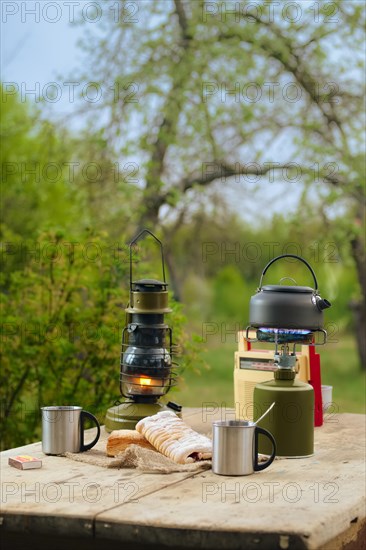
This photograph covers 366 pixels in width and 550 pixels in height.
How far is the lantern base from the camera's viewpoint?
288 centimetres

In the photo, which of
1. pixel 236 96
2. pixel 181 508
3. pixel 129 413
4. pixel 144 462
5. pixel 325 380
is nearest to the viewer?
pixel 181 508

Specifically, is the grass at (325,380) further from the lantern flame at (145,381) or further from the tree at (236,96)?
the lantern flame at (145,381)

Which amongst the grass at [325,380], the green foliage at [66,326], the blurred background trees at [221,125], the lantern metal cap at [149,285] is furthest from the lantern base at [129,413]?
the grass at [325,380]

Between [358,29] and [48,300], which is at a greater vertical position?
[358,29]

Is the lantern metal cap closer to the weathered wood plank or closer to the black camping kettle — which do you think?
the black camping kettle

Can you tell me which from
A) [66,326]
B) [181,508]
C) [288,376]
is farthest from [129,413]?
[66,326]

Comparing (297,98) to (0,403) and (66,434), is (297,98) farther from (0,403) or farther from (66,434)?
(66,434)

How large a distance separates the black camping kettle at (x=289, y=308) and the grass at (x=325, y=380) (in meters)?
6.03

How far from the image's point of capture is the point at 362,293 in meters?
9.48

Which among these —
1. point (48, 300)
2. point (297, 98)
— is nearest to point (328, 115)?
point (297, 98)

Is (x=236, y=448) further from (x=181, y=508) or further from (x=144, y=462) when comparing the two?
(x=181, y=508)

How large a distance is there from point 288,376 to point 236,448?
0.41 m

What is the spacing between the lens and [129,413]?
2.90 metres

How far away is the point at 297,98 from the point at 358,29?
0.83m
